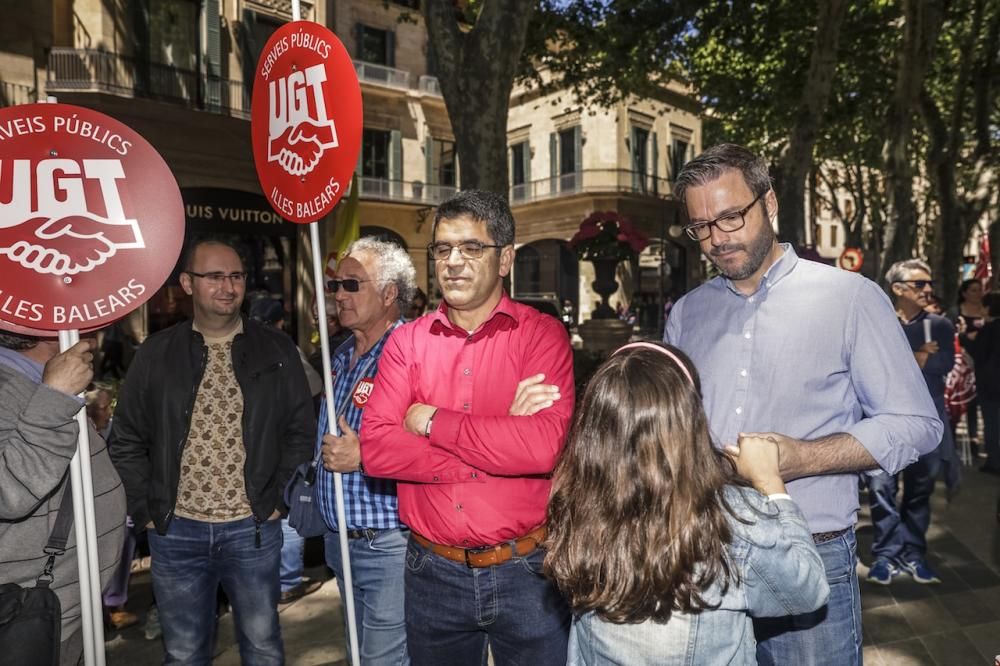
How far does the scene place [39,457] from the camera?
2068mm

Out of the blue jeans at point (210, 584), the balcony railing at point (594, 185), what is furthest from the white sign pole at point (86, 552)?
the balcony railing at point (594, 185)

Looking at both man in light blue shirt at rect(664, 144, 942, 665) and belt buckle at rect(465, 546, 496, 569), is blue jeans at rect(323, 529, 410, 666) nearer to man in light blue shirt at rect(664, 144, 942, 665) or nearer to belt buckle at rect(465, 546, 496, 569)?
belt buckle at rect(465, 546, 496, 569)

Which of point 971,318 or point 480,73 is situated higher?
point 480,73

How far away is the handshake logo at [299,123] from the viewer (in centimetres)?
267

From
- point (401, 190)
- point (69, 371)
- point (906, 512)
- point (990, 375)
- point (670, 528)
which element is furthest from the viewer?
point (401, 190)

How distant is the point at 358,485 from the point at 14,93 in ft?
44.4

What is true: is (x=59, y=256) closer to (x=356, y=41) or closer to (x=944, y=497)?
(x=944, y=497)

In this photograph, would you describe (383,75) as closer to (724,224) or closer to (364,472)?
(364,472)

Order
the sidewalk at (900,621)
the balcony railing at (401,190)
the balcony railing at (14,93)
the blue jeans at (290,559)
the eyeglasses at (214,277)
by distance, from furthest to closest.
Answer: the balcony railing at (401,190) → the balcony railing at (14,93) → the blue jeans at (290,559) → the sidewalk at (900,621) → the eyeglasses at (214,277)

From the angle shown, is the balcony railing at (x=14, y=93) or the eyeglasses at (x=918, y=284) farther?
the balcony railing at (x=14, y=93)

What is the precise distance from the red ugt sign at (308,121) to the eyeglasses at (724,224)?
4.05 ft

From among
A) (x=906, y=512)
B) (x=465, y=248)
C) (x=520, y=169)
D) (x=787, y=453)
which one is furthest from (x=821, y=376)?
(x=520, y=169)

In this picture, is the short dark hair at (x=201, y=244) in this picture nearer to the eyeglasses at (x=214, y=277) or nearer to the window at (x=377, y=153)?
the eyeglasses at (x=214, y=277)

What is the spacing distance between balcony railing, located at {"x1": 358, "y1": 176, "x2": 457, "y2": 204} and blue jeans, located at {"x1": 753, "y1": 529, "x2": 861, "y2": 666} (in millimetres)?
22567
